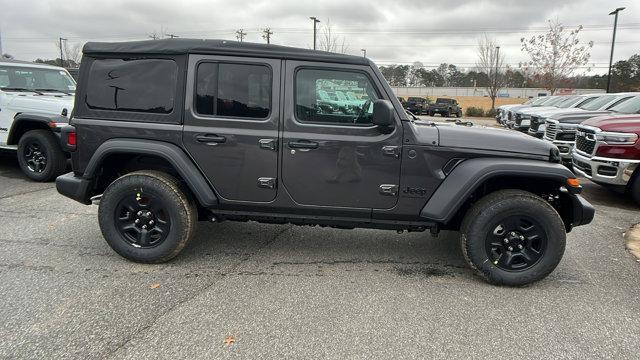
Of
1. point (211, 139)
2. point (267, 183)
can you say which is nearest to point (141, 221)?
point (211, 139)

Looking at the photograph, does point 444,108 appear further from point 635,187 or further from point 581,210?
point 581,210

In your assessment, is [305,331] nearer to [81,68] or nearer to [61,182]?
[61,182]

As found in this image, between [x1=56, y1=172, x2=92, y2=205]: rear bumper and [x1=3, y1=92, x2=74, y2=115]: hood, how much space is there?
3.62 metres

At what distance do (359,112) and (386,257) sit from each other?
1478mm

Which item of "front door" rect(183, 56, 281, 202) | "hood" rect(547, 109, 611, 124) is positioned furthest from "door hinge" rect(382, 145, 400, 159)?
"hood" rect(547, 109, 611, 124)

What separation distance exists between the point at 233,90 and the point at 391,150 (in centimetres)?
143

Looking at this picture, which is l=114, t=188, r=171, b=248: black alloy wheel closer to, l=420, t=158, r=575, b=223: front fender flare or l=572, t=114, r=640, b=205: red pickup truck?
l=420, t=158, r=575, b=223: front fender flare

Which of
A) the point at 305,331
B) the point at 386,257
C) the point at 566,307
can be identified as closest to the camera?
the point at 305,331

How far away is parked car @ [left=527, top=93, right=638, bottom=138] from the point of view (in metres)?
9.88

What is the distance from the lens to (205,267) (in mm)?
4012

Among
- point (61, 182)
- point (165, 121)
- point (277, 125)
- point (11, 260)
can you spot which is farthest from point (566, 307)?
point (11, 260)

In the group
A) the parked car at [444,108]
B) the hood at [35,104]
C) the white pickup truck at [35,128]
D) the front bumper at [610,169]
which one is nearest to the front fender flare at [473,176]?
the front bumper at [610,169]

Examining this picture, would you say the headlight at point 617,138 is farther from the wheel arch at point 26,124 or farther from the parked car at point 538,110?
the wheel arch at point 26,124

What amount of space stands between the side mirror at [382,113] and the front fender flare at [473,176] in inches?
28.5
